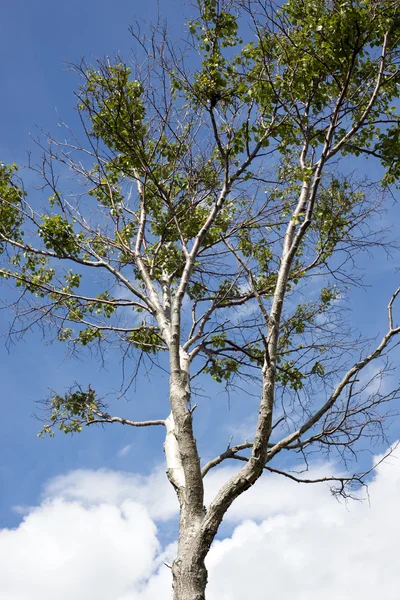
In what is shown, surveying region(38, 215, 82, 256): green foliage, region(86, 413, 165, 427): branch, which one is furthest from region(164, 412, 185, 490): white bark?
region(38, 215, 82, 256): green foliage

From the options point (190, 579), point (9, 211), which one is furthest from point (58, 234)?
point (190, 579)

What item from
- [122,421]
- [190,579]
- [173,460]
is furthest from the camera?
[122,421]

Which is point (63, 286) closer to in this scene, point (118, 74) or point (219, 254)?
point (219, 254)

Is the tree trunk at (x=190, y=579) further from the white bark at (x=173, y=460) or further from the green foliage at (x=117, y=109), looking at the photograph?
the green foliage at (x=117, y=109)

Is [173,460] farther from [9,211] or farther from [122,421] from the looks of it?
[9,211]

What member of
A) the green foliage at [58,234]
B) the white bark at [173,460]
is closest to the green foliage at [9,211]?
the green foliage at [58,234]

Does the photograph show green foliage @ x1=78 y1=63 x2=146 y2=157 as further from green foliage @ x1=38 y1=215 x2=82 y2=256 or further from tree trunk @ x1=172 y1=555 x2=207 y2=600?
tree trunk @ x1=172 y1=555 x2=207 y2=600

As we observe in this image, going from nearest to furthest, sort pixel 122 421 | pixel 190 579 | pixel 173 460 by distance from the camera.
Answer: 1. pixel 190 579
2. pixel 173 460
3. pixel 122 421

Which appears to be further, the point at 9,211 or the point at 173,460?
the point at 9,211

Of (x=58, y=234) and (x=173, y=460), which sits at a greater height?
(x=58, y=234)

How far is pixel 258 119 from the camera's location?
22.4ft

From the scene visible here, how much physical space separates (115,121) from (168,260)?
267cm

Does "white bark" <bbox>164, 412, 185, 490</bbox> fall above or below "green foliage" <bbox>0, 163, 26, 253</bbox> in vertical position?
below

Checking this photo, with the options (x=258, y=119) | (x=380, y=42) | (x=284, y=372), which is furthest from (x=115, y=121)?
(x=284, y=372)
